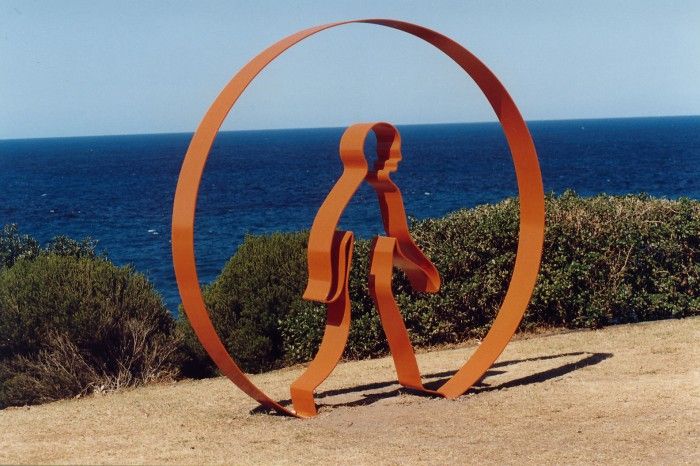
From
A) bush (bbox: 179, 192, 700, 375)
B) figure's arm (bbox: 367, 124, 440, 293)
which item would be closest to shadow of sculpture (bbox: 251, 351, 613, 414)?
figure's arm (bbox: 367, 124, 440, 293)

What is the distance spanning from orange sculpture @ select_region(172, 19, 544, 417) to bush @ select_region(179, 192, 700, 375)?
251 centimetres

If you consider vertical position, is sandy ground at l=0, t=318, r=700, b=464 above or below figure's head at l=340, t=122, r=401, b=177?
below

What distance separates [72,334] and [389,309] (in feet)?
14.9

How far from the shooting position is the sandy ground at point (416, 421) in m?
6.61

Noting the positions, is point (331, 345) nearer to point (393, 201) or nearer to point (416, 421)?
point (416, 421)

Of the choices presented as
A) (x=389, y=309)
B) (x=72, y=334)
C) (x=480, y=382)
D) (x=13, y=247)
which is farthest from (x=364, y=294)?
(x=13, y=247)

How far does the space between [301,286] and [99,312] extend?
8.67 feet

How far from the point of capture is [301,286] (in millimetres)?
11906

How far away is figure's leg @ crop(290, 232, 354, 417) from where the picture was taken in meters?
8.00

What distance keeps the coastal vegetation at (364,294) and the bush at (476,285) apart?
2 cm

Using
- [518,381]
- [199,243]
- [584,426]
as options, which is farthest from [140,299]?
[199,243]

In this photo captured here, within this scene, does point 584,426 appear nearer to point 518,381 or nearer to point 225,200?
point 518,381

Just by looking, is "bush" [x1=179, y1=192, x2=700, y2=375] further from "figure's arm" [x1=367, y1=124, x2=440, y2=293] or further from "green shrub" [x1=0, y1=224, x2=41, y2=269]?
"green shrub" [x1=0, y1=224, x2=41, y2=269]

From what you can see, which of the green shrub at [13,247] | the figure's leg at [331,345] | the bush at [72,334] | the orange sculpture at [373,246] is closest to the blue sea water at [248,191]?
the green shrub at [13,247]
